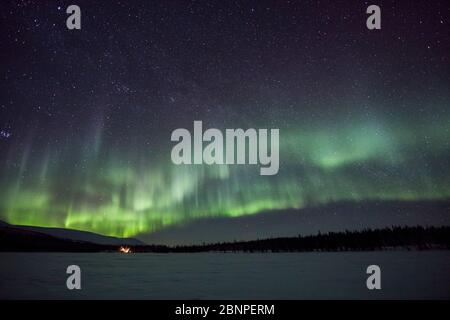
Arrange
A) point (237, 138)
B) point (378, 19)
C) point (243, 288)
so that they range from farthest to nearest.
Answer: point (243, 288)
point (237, 138)
point (378, 19)

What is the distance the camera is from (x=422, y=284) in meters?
36.1
